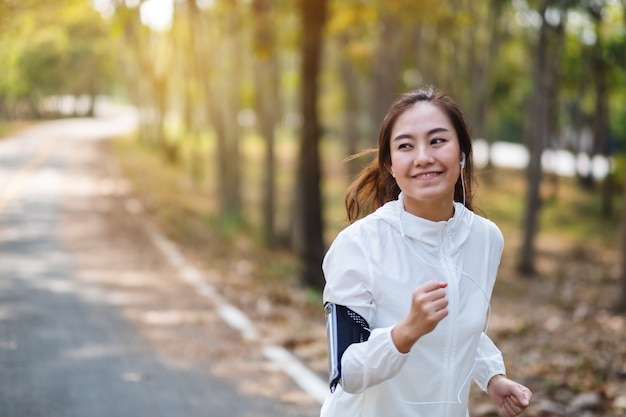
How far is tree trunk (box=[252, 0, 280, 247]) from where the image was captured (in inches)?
725

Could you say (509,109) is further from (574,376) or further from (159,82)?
(574,376)

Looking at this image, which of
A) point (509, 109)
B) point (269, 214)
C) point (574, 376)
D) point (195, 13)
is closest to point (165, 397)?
point (574, 376)

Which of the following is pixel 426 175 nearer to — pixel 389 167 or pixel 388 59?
pixel 389 167

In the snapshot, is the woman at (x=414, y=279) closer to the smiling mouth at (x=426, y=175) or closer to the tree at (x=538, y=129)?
the smiling mouth at (x=426, y=175)

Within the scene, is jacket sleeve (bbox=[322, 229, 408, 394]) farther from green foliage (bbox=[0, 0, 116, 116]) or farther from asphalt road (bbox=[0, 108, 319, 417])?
green foliage (bbox=[0, 0, 116, 116])

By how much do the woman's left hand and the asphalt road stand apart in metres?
4.04

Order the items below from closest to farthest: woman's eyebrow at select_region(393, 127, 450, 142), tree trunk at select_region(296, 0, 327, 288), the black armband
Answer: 1. the black armband
2. woman's eyebrow at select_region(393, 127, 450, 142)
3. tree trunk at select_region(296, 0, 327, 288)

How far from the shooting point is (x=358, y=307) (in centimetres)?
264

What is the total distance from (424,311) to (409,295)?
0.28 meters

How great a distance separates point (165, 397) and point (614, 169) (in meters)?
31.8

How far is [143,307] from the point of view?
1094 cm

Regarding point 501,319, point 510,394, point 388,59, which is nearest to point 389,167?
point 510,394

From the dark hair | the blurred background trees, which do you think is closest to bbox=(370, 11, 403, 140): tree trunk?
the blurred background trees

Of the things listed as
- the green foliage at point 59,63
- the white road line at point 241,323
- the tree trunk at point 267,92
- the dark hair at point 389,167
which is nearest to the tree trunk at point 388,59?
the tree trunk at point 267,92
